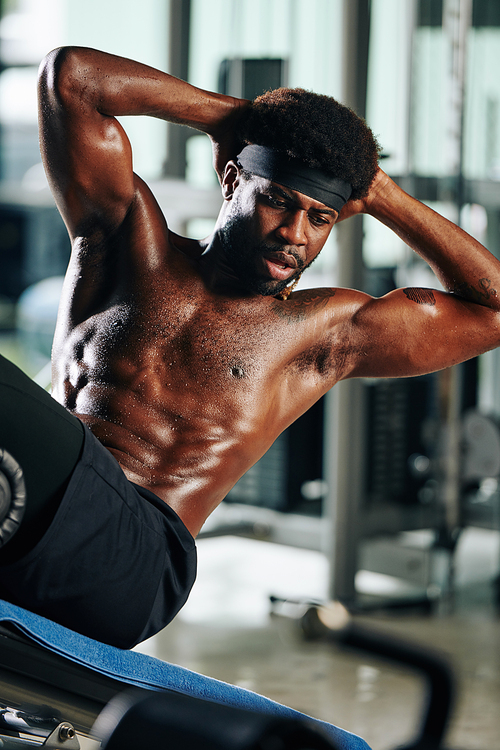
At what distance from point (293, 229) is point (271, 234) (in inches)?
1.7

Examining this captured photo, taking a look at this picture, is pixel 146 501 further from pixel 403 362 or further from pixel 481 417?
pixel 481 417

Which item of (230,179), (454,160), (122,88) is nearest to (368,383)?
(454,160)

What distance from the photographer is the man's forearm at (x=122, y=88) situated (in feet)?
4.61

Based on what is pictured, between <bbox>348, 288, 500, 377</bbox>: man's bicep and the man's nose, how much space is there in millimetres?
268

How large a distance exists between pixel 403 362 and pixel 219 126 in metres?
0.58

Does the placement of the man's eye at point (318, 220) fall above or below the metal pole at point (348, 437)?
above

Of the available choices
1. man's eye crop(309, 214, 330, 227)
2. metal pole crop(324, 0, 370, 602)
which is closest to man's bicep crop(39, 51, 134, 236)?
man's eye crop(309, 214, 330, 227)

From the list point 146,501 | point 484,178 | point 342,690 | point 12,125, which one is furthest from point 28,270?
point 146,501

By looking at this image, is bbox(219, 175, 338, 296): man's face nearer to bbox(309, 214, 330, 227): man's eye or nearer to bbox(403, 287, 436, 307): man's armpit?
bbox(309, 214, 330, 227): man's eye

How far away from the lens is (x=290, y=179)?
1461 millimetres

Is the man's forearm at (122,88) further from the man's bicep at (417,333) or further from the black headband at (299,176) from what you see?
the man's bicep at (417,333)

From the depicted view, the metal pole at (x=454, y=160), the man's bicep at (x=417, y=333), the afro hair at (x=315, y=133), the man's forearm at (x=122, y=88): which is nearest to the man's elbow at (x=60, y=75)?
the man's forearm at (x=122, y=88)

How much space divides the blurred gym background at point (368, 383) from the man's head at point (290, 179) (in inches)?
69.9

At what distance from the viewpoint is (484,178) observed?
141 inches
